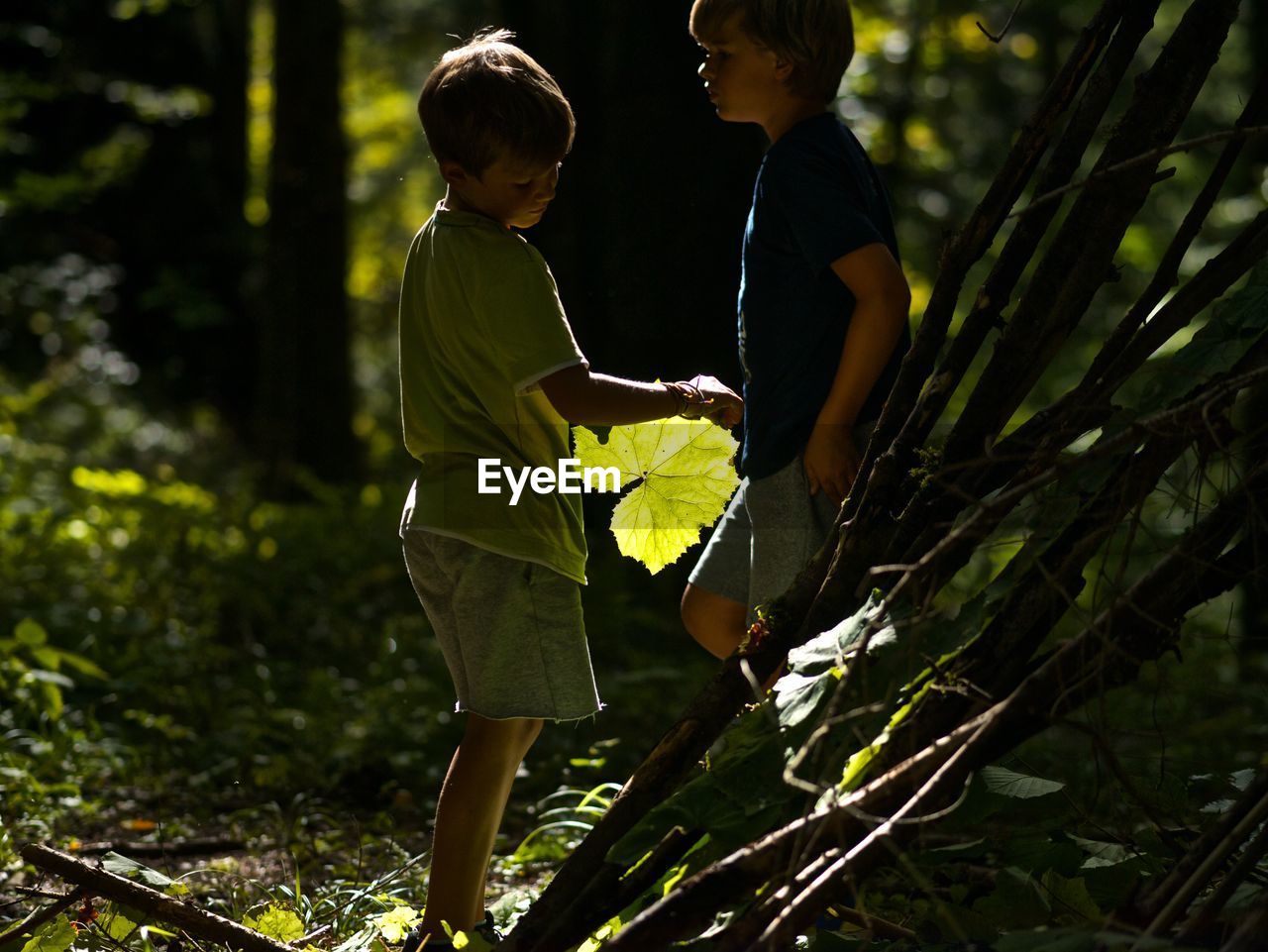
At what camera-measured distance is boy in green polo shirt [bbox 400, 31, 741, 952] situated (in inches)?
95.7

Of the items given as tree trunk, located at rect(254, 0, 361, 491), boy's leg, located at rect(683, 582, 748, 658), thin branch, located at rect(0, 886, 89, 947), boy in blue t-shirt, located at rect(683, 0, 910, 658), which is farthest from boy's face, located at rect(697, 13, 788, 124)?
tree trunk, located at rect(254, 0, 361, 491)

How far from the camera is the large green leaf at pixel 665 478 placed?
267 cm

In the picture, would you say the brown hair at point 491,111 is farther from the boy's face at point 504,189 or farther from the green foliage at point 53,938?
the green foliage at point 53,938

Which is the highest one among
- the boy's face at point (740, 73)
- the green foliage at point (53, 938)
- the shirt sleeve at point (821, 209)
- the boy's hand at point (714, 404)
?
the boy's face at point (740, 73)

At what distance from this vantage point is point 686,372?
3.96 metres

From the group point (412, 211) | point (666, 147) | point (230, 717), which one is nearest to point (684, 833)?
point (666, 147)

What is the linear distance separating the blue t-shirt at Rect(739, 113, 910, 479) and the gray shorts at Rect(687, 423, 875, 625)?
4 centimetres

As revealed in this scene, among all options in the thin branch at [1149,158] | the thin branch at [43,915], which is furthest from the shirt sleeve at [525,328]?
the thin branch at [43,915]

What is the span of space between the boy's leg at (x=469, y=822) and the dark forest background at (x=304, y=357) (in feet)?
1.99

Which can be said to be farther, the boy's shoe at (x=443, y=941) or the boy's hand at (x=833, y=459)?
the boy's hand at (x=833, y=459)

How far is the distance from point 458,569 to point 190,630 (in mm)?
3741

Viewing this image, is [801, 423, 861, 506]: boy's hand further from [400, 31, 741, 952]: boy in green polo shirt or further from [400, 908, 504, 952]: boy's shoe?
[400, 908, 504, 952]: boy's shoe

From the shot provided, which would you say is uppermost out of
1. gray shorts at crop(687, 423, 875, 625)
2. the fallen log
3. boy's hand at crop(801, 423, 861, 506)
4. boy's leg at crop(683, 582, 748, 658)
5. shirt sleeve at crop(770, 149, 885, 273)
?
shirt sleeve at crop(770, 149, 885, 273)

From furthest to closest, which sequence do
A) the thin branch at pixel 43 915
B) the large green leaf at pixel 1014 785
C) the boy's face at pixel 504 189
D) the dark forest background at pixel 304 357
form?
the dark forest background at pixel 304 357, the boy's face at pixel 504 189, the thin branch at pixel 43 915, the large green leaf at pixel 1014 785
